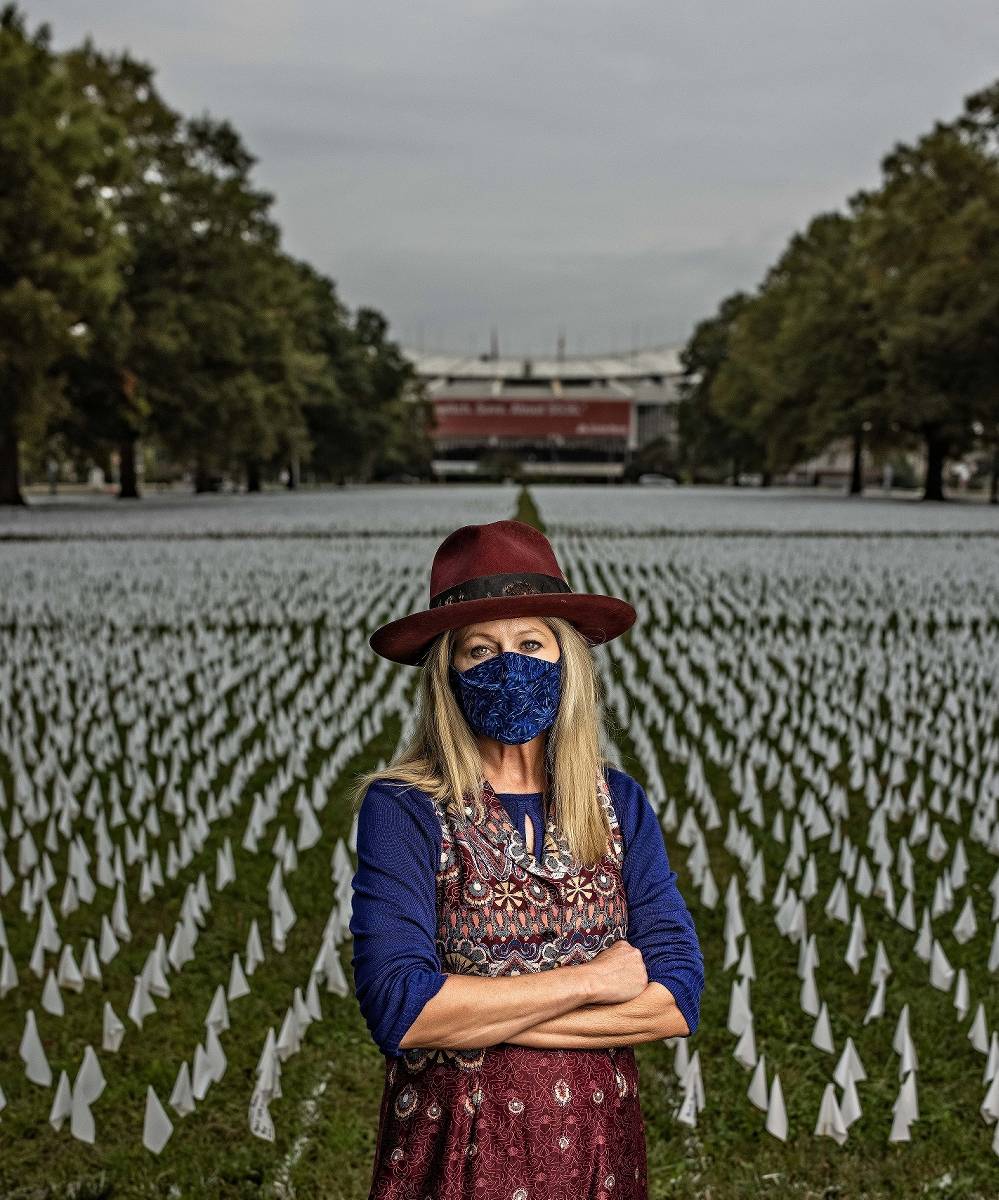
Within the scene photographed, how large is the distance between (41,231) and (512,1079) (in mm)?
33235

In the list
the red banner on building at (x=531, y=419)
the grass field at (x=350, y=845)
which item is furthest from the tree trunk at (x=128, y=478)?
the red banner on building at (x=531, y=419)

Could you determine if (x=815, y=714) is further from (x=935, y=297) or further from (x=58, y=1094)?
(x=935, y=297)

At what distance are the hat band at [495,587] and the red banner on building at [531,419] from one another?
123200 mm

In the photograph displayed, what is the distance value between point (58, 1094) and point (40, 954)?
99 cm

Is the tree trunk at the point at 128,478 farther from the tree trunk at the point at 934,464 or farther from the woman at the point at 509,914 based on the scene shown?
the woman at the point at 509,914

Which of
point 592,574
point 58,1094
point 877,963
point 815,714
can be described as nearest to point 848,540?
point 592,574

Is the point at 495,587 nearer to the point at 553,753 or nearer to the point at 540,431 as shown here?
the point at 553,753

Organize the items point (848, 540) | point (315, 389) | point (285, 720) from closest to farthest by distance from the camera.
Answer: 1. point (285, 720)
2. point (848, 540)
3. point (315, 389)

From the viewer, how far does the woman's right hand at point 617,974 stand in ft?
5.76

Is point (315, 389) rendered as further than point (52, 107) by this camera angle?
Yes

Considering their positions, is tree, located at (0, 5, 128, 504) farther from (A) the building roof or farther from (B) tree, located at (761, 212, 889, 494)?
(A) the building roof

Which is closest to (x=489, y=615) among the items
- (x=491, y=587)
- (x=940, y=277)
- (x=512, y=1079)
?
(x=491, y=587)

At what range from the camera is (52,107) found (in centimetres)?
3128

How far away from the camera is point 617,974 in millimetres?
1772
